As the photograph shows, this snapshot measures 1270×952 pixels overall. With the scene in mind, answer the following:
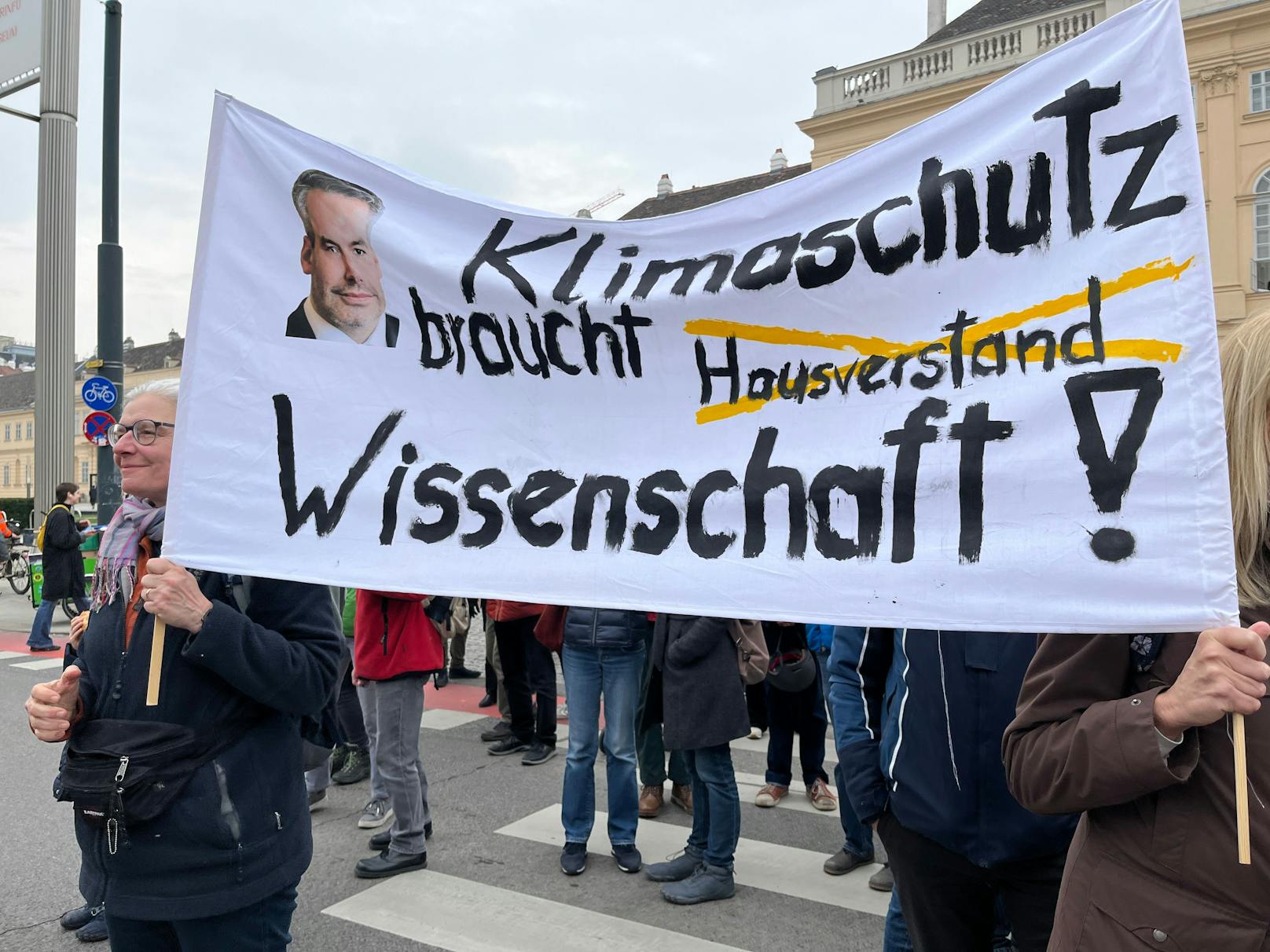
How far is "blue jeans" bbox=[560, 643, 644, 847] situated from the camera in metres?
4.59

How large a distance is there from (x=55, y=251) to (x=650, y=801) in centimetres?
1606

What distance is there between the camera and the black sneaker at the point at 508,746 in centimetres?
674

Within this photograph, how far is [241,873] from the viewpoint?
2172 mm

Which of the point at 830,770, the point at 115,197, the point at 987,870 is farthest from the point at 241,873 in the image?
the point at 115,197

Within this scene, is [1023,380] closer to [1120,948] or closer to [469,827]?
[1120,948]

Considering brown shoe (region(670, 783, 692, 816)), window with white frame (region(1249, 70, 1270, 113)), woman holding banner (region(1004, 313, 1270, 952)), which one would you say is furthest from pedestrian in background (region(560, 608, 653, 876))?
window with white frame (region(1249, 70, 1270, 113))

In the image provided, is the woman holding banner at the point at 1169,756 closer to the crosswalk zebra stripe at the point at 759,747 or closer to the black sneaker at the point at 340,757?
the crosswalk zebra stripe at the point at 759,747

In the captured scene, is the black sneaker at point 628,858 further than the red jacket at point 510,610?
No

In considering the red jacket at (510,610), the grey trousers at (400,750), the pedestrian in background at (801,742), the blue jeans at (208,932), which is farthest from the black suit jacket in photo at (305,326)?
the red jacket at (510,610)

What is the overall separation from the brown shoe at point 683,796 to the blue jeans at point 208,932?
140 inches

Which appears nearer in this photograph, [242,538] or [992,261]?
[992,261]

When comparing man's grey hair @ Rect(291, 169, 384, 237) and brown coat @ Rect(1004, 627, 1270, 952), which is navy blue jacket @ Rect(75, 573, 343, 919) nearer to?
man's grey hair @ Rect(291, 169, 384, 237)

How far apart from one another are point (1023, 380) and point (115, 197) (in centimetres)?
1147

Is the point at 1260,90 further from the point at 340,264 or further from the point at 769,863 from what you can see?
the point at 340,264
